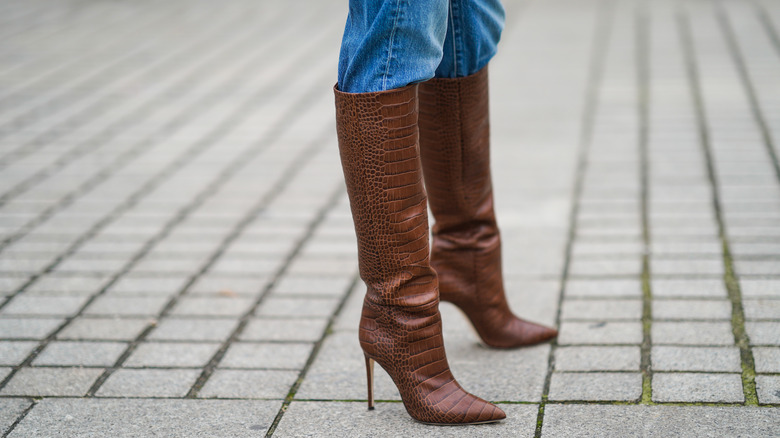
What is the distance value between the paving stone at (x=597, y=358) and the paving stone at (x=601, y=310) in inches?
7.1

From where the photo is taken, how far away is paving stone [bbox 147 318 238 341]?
220 cm

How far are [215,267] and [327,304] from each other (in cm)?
Answer: 46

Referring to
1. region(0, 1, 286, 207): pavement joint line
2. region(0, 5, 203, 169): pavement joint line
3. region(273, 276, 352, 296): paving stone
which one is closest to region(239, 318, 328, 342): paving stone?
region(273, 276, 352, 296): paving stone

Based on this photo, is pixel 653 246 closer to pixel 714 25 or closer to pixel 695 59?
pixel 695 59

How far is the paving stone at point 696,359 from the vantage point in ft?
6.28

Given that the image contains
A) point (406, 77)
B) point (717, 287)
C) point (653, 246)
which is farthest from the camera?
point (653, 246)

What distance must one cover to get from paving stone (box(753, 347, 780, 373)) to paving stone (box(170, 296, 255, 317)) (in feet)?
4.26

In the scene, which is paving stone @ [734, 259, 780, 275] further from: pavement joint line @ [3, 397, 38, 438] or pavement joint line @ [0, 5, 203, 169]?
pavement joint line @ [0, 5, 203, 169]

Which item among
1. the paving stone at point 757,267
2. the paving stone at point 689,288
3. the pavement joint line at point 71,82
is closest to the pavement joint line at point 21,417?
the paving stone at point 689,288

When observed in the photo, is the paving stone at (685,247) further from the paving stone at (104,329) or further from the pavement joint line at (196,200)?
the pavement joint line at (196,200)

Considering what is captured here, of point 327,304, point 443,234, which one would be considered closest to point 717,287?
point 443,234

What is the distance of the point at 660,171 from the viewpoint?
3268 millimetres

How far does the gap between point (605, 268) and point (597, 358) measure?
1.85 ft

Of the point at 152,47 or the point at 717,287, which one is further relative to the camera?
the point at 152,47
